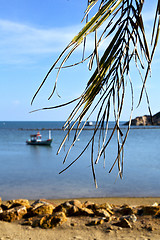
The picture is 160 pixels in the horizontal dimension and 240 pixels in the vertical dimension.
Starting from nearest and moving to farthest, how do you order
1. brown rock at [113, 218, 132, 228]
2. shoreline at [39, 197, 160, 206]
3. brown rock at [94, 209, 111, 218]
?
brown rock at [113, 218, 132, 228] → brown rock at [94, 209, 111, 218] → shoreline at [39, 197, 160, 206]

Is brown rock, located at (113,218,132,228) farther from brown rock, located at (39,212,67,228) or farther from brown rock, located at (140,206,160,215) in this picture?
brown rock, located at (39,212,67,228)

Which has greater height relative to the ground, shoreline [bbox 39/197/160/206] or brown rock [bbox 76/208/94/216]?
brown rock [bbox 76/208/94/216]

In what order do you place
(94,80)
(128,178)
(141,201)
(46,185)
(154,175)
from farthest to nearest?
(154,175) → (128,178) → (46,185) → (141,201) → (94,80)

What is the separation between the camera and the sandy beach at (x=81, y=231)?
4.11 metres

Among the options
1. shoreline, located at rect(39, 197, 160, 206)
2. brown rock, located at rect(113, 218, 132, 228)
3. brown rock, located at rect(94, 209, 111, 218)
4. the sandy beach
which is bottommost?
shoreline, located at rect(39, 197, 160, 206)

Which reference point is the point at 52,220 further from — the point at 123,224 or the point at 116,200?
the point at 116,200

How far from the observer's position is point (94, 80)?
117cm

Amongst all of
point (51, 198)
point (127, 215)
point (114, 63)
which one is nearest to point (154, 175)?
point (51, 198)

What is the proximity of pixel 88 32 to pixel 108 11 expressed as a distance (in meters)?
0.14

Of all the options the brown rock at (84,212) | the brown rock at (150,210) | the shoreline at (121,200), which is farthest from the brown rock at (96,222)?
the shoreline at (121,200)

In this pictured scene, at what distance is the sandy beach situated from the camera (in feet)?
13.5

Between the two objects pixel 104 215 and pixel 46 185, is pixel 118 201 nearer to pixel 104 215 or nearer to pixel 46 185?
pixel 46 185

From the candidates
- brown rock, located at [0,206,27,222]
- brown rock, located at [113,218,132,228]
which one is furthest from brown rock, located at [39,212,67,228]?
brown rock, located at [113,218,132,228]

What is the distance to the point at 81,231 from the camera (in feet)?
14.0
